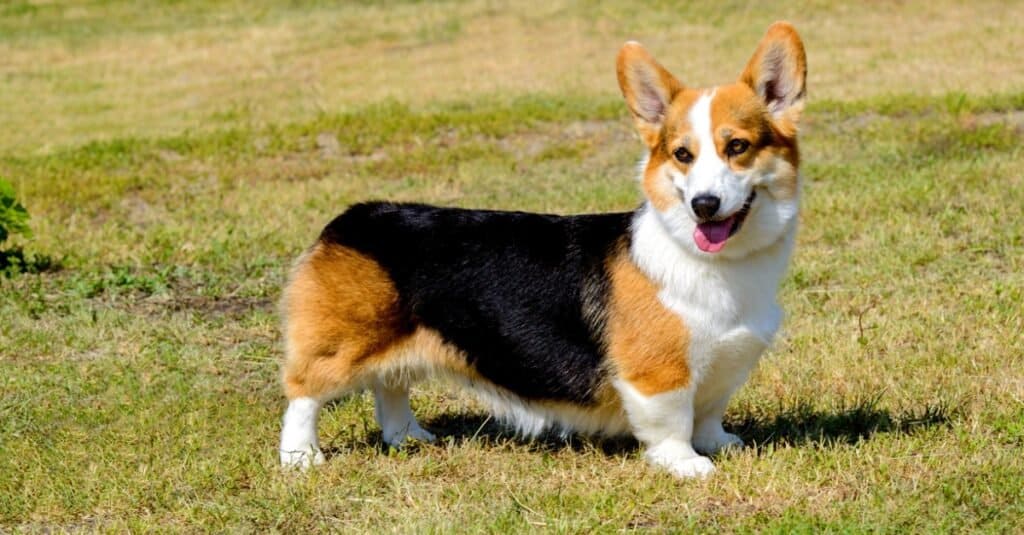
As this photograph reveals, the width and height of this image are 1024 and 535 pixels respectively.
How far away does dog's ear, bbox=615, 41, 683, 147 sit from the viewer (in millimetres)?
4660

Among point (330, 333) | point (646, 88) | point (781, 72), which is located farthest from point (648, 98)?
point (330, 333)

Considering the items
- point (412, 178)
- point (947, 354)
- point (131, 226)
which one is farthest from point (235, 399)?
point (412, 178)

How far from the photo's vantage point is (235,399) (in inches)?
231

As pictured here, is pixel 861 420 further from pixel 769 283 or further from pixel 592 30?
pixel 592 30

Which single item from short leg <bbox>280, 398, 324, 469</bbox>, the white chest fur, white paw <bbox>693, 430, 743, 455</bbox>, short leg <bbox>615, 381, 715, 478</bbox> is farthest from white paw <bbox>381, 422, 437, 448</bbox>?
the white chest fur

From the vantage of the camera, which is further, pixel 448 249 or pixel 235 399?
pixel 235 399

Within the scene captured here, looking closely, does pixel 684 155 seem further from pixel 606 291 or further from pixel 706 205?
pixel 606 291

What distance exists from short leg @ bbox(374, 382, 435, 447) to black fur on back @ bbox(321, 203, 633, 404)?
49 cm

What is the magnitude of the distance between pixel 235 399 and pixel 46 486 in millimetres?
1214

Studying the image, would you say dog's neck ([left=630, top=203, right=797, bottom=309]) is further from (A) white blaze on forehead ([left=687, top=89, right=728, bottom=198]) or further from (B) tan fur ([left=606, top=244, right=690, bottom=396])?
(A) white blaze on forehead ([left=687, top=89, right=728, bottom=198])

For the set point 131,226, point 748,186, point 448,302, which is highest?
point 748,186

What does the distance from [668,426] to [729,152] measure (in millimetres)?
996

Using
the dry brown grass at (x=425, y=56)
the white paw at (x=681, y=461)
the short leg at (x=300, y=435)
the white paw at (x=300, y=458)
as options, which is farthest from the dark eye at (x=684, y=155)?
the dry brown grass at (x=425, y=56)

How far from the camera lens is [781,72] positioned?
459cm
